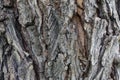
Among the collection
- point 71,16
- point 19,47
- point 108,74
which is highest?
point 71,16

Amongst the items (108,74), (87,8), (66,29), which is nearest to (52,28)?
(66,29)

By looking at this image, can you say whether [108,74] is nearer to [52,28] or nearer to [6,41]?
[52,28]

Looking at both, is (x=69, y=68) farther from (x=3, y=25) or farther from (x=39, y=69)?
(x=3, y=25)

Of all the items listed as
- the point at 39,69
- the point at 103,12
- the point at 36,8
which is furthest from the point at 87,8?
the point at 39,69

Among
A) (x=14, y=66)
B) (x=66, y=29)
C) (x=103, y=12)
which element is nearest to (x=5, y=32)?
(x=14, y=66)

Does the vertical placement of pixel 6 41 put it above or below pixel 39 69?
above
